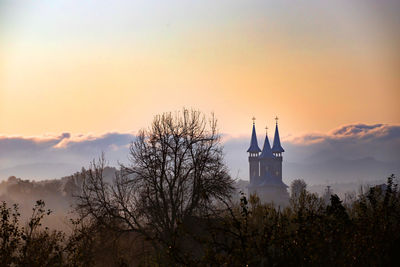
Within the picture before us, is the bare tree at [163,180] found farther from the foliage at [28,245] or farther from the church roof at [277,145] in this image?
the church roof at [277,145]

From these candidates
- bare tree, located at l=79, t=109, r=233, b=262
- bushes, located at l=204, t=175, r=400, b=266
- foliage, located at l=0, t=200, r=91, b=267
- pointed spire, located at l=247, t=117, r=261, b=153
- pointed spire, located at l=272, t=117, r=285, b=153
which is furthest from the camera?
pointed spire, located at l=272, t=117, r=285, b=153

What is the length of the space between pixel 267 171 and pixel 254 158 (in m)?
4.85

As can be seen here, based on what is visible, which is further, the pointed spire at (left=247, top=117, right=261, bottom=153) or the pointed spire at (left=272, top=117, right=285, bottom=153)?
the pointed spire at (left=272, top=117, right=285, bottom=153)

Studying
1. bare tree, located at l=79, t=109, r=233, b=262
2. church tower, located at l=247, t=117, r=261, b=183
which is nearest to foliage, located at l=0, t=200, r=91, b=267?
bare tree, located at l=79, t=109, r=233, b=262

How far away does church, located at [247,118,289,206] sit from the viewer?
168 meters

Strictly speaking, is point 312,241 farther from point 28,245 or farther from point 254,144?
point 254,144

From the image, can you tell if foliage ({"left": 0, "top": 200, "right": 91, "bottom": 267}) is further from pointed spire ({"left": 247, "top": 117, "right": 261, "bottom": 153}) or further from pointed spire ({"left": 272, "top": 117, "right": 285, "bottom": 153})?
pointed spire ({"left": 272, "top": 117, "right": 285, "bottom": 153})

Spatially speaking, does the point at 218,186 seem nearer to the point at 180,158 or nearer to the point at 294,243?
the point at 180,158

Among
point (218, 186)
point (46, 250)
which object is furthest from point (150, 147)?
point (46, 250)

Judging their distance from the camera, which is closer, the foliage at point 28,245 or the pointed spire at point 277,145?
the foliage at point 28,245

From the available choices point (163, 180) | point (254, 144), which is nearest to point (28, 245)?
point (163, 180)

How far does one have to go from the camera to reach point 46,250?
15328 mm

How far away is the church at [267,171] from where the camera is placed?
16762 centimetres

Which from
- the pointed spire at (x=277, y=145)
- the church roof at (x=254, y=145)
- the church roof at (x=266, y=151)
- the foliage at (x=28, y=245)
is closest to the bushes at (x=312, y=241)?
the foliage at (x=28, y=245)
